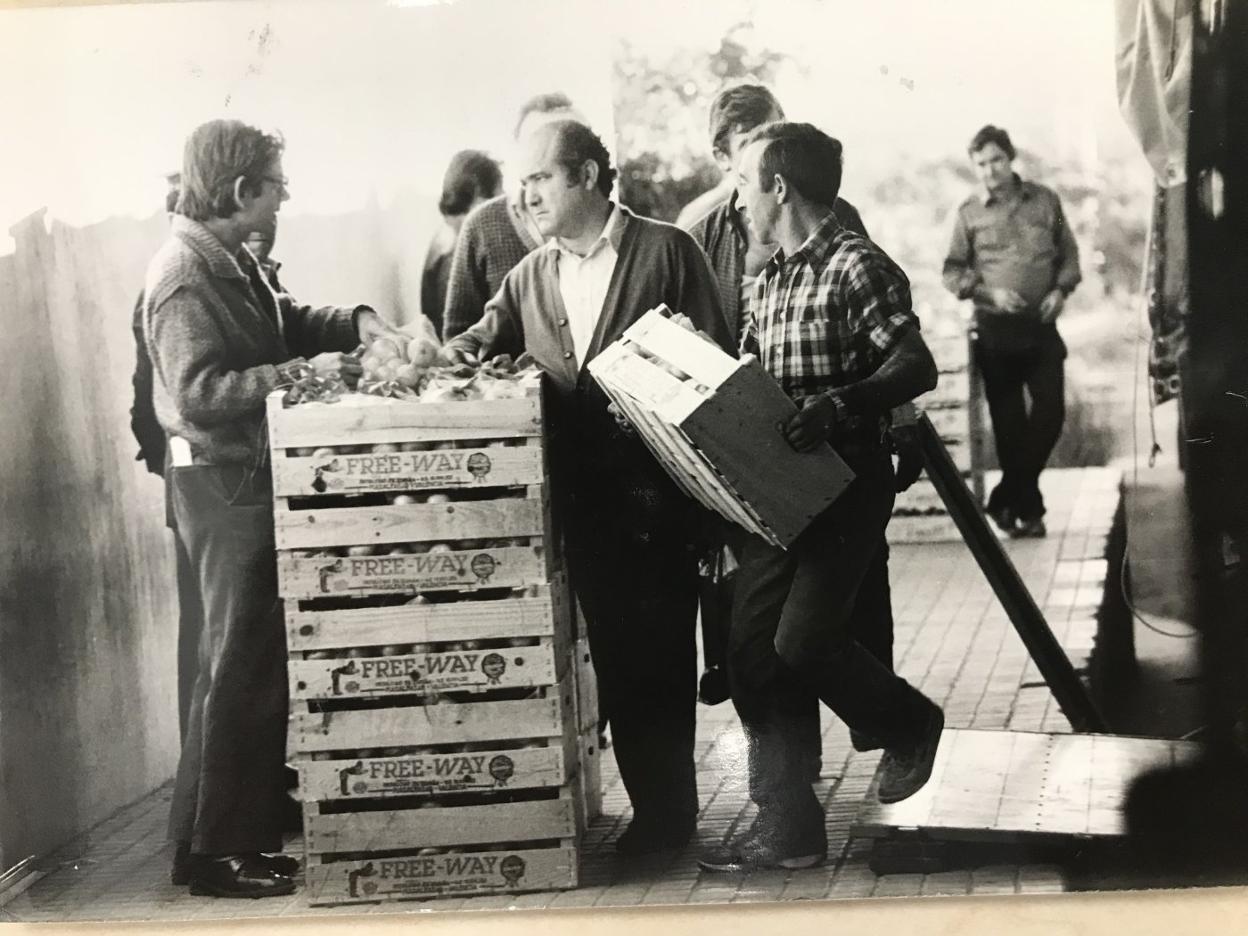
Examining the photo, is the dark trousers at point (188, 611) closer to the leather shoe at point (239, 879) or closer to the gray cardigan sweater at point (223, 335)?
the gray cardigan sweater at point (223, 335)

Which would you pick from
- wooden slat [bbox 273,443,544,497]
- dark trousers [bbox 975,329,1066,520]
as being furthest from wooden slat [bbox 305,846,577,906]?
dark trousers [bbox 975,329,1066,520]

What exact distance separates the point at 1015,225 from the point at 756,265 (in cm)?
66

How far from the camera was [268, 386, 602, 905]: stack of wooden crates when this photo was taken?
3.40 metres

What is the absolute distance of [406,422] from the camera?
340 cm

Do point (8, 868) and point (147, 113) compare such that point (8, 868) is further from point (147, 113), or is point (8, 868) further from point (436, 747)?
point (147, 113)

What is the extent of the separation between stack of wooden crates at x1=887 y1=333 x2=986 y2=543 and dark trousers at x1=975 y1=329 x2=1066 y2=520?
40 mm

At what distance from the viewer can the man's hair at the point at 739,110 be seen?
11.5 feet

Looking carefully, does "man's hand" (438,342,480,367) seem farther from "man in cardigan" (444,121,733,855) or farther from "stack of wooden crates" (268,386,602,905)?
"stack of wooden crates" (268,386,602,905)

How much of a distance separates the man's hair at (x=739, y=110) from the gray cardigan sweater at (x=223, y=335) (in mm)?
1038

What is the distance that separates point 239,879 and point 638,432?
1.54m

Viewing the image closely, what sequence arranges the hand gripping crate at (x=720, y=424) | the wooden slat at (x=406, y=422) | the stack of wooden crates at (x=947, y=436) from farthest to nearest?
1. the stack of wooden crates at (x=947, y=436)
2. the wooden slat at (x=406, y=422)
3. the hand gripping crate at (x=720, y=424)

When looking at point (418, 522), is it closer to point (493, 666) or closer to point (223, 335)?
point (493, 666)

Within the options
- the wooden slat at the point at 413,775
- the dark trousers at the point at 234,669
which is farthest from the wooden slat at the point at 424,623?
the wooden slat at the point at 413,775

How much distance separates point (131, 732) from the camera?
367cm
